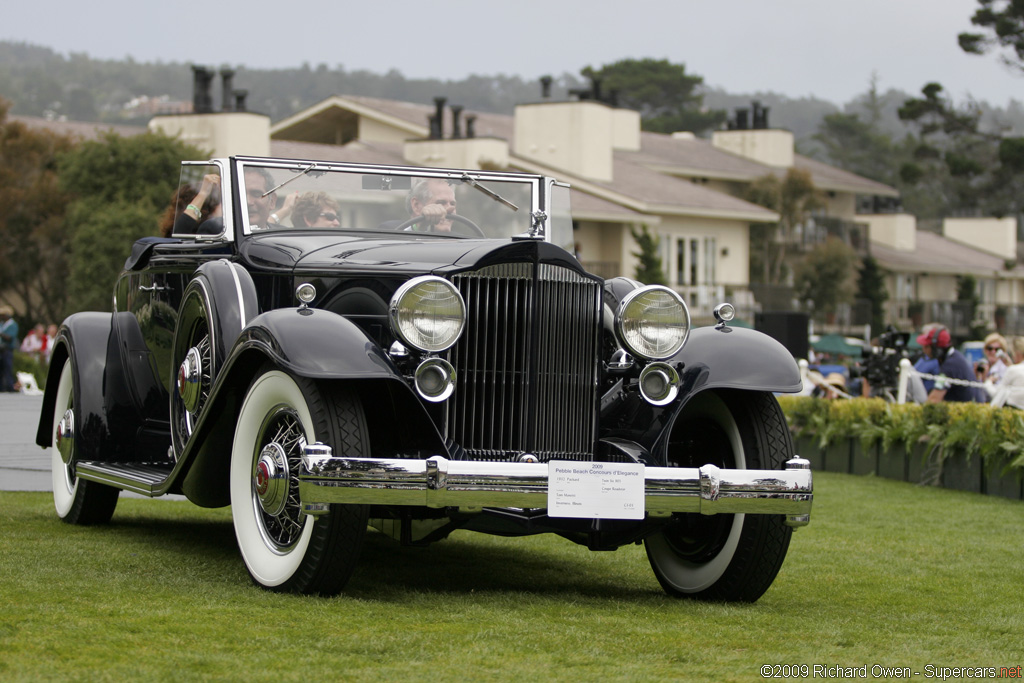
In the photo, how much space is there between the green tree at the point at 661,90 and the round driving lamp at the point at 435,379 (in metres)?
75.8

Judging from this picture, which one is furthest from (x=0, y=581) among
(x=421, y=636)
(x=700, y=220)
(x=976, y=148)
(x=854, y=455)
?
(x=976, y=148)

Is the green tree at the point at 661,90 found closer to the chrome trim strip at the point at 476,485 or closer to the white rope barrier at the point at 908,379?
the white rope barrier at the point at 908,379

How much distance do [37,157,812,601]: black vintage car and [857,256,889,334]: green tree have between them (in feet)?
157

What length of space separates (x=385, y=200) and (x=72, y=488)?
251 centimetres

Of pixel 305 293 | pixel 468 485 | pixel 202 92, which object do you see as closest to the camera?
pixel 468 485

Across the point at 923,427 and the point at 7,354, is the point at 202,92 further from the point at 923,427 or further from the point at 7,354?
the point at 923,427

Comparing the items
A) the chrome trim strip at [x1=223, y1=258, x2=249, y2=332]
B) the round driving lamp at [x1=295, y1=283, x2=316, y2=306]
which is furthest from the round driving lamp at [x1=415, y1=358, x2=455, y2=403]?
the chrome trim strip at [x1=223, y1=258, x2=249, y2=332]

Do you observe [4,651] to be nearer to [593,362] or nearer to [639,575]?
[593,362]

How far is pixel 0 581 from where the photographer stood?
5438mm

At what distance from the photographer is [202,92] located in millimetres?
39000

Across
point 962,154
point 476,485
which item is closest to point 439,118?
point 962,154

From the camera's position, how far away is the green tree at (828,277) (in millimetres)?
50188

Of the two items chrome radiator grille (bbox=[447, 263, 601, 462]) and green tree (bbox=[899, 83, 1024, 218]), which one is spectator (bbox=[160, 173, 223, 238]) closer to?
chrome radiator grille (bbox=[447, 263, 601, 462])

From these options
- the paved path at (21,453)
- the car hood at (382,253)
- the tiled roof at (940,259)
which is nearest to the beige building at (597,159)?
the tiled roof at (940,259)
